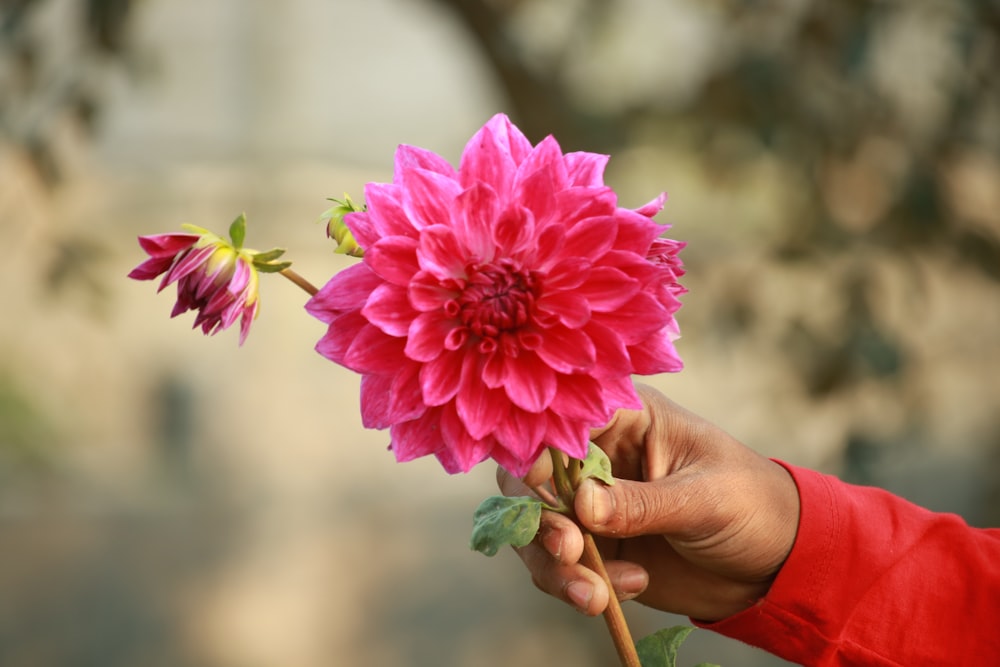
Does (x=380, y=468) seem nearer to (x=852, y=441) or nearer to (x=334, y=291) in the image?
(x=852, y=441)

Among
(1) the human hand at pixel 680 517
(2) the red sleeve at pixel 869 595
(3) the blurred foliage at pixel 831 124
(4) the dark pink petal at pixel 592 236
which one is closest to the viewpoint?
(4) the dark pink petal at pixel 592 236

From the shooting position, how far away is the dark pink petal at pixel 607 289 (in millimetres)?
507

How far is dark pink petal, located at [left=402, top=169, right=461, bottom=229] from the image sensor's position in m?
0.51

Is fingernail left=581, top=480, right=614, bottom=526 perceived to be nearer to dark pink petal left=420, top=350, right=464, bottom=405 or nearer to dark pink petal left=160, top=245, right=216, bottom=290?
dark pink petal left=420, top=350, right=464, bottom=405

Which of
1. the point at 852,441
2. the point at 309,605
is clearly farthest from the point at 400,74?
the point at 852,441

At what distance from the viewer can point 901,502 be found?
32.9 inches

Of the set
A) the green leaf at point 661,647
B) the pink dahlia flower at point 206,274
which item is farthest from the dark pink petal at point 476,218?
the green leaf at point 661,647

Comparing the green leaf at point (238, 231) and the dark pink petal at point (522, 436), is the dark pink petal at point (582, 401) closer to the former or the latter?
the dark pink petal at point (522, 436)

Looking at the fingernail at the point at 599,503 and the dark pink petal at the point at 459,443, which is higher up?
the dark pink petal at the point at 459,443

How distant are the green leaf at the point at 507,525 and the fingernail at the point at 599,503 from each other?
0.03m

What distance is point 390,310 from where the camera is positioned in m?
0.51

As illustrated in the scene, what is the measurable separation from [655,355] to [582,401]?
0.13 ft

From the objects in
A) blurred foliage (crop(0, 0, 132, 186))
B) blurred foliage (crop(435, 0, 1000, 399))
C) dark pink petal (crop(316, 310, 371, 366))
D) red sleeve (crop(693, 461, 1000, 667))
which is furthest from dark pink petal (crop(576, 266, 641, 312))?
blurred foliage (crop(0, 0, 132, 186))

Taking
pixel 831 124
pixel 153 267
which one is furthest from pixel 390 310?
pixel 831 124
